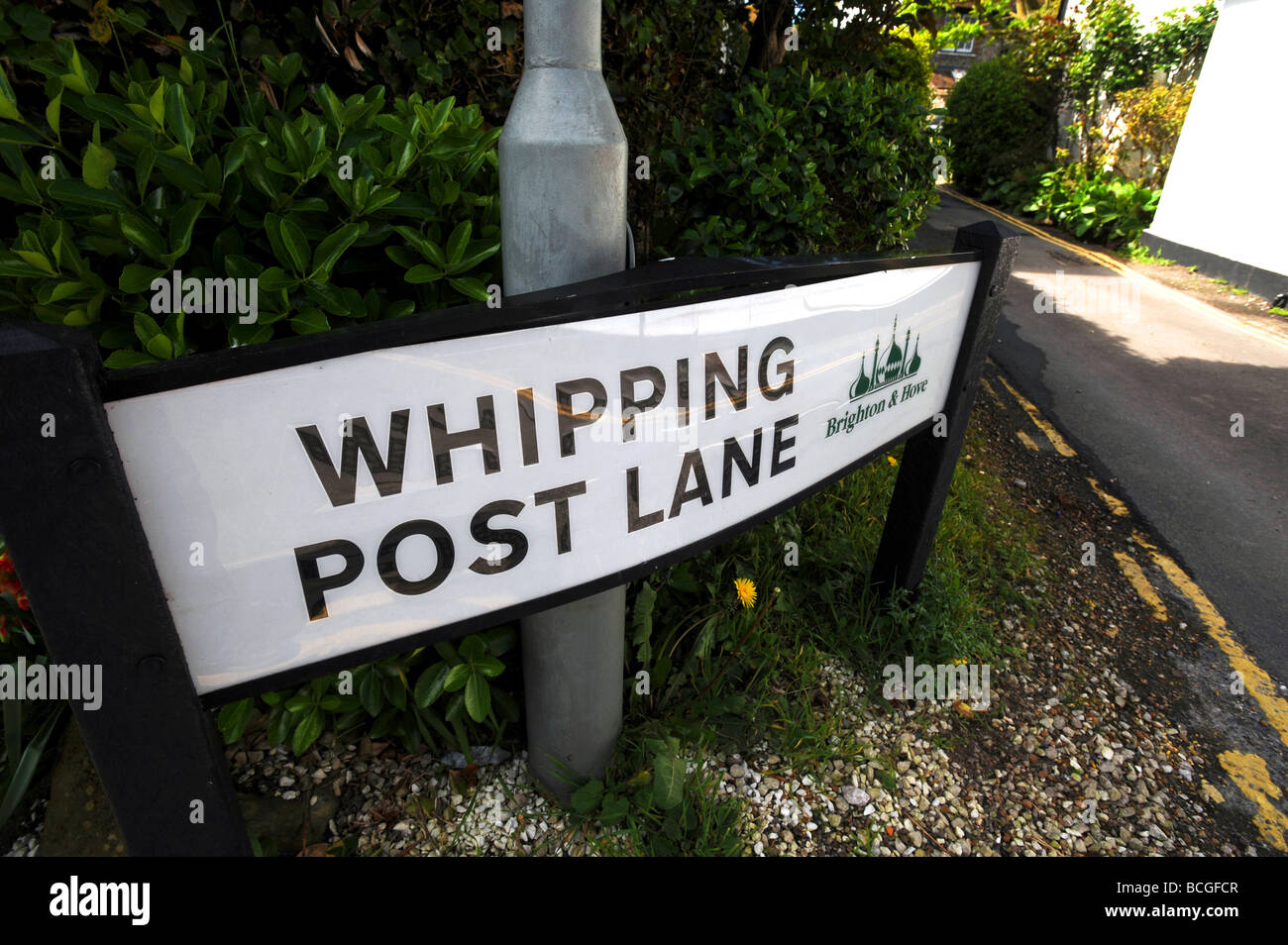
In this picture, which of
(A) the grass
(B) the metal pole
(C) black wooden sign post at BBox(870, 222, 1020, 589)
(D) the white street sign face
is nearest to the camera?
(D) the white street sign face

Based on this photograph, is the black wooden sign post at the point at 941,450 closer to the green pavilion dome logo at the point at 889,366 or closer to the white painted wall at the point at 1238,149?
the green pavilion dome logo at the point at 889,366

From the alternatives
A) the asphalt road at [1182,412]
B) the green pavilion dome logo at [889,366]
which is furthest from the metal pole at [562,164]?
the asphalt road at [1182,412]

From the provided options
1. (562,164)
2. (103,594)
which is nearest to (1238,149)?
(562,164)

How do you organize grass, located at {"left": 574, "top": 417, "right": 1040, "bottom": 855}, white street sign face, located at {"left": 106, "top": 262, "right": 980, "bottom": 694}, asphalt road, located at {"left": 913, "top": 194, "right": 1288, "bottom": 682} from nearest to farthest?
white street sign face, located at {"left": 106, "top": 262, "right": 980, "bottom": 694} < grass, located at {"left": 574, "top": 417, "right": 1040, "bottom": 855} < asphalt road, located at {"left": 913, "top": 194, "right": 1288, "bottom": 682}

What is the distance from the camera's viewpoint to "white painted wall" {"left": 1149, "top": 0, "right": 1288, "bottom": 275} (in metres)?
8.62

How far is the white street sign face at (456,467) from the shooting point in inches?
46.2

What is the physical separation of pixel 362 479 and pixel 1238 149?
1172 cm

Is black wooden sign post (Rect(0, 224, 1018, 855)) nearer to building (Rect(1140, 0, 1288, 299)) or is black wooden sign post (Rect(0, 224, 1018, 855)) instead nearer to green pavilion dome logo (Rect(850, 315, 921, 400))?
green pavilion dome logo (Rect(850, 315, 921, 400))

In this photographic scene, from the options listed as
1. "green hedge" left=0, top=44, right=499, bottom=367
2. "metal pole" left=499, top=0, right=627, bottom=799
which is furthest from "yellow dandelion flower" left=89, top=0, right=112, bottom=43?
"metal pole" left=499, top=0, right=627, bottom=799

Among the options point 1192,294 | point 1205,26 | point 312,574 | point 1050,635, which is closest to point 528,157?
point 312,574

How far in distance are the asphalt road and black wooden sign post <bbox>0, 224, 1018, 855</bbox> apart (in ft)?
10.5

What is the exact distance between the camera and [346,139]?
1.80 meters

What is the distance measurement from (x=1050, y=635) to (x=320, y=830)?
9.78ft
